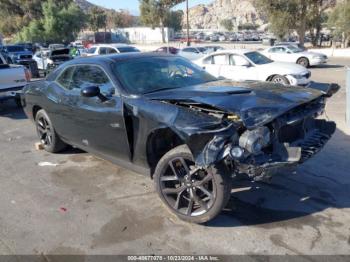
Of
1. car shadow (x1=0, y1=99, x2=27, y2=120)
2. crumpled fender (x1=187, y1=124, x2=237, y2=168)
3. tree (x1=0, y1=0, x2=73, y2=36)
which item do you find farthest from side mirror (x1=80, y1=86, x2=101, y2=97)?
tree (x1=0, y1=0, x2=73, y2=36)

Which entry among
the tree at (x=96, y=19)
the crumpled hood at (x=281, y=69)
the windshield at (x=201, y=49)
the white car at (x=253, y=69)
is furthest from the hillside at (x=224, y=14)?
the crumpled hood at (x=281, y=69)

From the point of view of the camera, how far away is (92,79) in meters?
5.14

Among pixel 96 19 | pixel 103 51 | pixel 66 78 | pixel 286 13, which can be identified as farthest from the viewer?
pixel 96 19

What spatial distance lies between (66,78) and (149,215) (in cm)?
266

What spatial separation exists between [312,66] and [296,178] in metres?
19.9

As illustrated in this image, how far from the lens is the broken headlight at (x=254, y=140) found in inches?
140

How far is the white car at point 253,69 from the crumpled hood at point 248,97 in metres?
7.82

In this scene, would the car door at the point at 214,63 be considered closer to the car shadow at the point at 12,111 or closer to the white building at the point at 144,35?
the car shadow at the point at 12,111

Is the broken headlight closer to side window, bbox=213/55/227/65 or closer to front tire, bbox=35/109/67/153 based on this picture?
front tire, bbox=35/109/67/153

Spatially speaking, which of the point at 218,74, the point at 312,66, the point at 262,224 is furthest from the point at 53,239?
the point at 312,66

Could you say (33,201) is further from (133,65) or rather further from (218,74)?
(218,74)

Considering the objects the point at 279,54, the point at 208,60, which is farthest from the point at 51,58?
the point at 279,54

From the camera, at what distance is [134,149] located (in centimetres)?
446

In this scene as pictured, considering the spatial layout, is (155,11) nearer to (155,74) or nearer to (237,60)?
(237,60)
